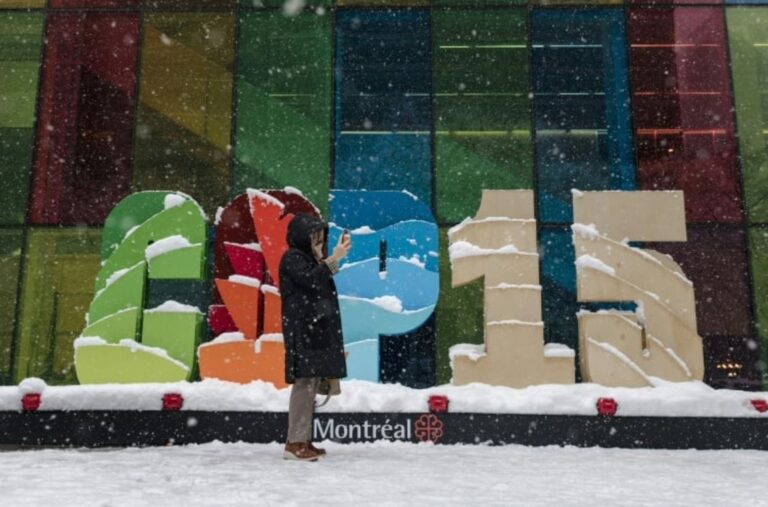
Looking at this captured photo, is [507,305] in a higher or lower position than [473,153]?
lower

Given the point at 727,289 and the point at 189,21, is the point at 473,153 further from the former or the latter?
the point at 189,21

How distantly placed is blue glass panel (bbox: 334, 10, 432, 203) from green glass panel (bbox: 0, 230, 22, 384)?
4260 millimetres

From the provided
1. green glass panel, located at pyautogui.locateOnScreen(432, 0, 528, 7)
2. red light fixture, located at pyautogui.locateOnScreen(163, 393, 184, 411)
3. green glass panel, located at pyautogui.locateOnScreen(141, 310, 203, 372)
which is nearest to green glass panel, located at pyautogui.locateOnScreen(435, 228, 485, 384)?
green glass panel, located at pyautogui.locateOnScreen(141, 310, 203, 372)

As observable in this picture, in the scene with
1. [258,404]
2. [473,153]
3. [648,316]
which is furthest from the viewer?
[473,153]

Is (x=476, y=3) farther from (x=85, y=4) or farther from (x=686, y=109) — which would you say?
(x=85, y=4)

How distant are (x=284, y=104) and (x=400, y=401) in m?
4.73

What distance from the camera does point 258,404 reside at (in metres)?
6.55

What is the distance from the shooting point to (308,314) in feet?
17.8

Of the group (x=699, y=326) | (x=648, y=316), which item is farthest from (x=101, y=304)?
(x=699, y=326)

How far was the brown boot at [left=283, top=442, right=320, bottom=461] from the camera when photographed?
522cm

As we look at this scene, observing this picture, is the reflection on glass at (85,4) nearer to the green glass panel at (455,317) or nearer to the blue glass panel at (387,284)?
the blue glass panel at (387,284)

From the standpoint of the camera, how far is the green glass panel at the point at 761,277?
868cm

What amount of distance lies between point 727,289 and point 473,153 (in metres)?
3.65

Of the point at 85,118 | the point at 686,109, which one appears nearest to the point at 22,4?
the point at 85,118
